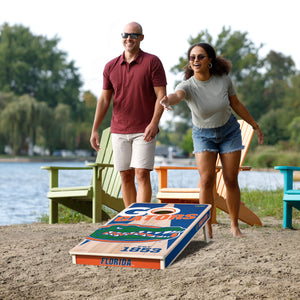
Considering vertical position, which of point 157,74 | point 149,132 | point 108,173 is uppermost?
point 157,74

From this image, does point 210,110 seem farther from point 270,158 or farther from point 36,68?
point 36,68

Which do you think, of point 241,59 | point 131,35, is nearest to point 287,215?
point 131,35

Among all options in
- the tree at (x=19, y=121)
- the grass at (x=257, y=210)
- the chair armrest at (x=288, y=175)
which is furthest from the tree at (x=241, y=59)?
the chair armrest at (x=288, y=175)

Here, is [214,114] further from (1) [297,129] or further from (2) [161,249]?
(1) [297,129]

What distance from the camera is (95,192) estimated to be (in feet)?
17.5

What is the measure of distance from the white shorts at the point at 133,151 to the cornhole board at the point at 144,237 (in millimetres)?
365

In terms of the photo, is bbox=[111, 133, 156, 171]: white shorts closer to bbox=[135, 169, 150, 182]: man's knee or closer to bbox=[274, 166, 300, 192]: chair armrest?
bbox=[135, 169, 150, 182]: man's knee

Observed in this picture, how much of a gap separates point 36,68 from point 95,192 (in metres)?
39.5

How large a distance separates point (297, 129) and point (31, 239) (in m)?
27.6

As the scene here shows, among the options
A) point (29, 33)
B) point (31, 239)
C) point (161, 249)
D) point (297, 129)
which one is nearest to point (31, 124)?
point (297, 129)

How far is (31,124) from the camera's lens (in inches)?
1025

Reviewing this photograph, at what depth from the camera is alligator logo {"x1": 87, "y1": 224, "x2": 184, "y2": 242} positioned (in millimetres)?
2814

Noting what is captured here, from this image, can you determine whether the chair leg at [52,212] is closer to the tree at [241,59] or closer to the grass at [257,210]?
the grass at [257,210]

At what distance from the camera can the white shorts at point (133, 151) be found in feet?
11.8
